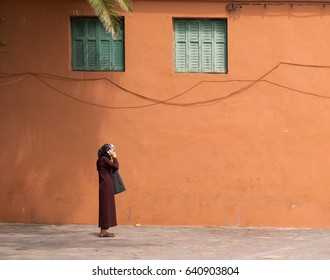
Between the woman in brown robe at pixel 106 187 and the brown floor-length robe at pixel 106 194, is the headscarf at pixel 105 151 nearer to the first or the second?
the woman in brown robe at pixel 106 187

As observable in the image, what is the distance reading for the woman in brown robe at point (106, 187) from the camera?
658 inches

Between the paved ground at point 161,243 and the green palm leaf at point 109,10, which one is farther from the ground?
the green palm leaf at point 109,10

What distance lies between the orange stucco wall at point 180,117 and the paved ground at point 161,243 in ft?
1.67

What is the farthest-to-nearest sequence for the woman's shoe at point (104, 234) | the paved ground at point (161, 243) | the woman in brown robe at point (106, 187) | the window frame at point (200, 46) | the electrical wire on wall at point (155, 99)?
the window frame at point (200, 46) < the electrical wire on wall at point (155, 99) < the woman's shoe at point (104, 234) < the woman in brown robe at point (106, 187) < the paved ground at point (161, 243)

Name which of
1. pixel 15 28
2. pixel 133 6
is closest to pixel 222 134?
pixel 133 6

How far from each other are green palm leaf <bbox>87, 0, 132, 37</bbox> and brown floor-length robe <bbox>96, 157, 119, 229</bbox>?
7.13 ft

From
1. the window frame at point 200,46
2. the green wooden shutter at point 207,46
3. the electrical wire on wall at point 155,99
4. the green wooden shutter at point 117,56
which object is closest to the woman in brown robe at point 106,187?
the electrical wire on wall at point 155,99

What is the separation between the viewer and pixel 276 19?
18.5 m

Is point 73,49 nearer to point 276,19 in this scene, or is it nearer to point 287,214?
point 276,19

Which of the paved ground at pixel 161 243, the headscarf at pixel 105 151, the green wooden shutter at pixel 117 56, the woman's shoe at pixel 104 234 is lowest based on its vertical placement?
the paved ground at pixel 161 243

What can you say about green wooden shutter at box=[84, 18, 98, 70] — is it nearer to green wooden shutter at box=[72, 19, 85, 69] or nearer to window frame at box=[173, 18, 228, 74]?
green wooden shutter at box=[72, 19, 85, 69]

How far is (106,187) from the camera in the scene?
1673 centimetres

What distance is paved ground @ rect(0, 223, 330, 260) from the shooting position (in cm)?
1467

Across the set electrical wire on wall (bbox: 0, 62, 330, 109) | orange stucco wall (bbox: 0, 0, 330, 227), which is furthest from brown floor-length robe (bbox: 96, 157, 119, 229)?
electrical wire on wall (bbox: 0, 62, 330, 109)
